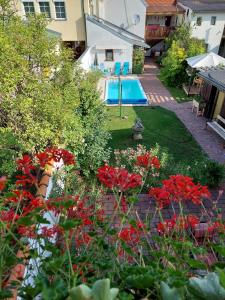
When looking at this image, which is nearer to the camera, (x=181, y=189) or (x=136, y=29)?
(x=181, y=189)

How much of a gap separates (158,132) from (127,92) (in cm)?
727

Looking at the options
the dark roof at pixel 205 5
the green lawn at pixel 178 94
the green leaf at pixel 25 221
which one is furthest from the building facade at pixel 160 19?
the green leaf at pixel 25 221

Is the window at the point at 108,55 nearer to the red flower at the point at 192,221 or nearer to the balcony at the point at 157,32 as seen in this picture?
the balcony at the point at 157,32

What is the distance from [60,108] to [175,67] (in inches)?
548

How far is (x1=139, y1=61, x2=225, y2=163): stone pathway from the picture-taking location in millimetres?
9875

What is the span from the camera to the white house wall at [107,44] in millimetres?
18891

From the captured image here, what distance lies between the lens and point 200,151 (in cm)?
958

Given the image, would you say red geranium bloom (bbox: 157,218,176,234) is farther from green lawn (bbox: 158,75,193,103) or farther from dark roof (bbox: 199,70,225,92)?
green lawn (bbox: 158,75,193,103)

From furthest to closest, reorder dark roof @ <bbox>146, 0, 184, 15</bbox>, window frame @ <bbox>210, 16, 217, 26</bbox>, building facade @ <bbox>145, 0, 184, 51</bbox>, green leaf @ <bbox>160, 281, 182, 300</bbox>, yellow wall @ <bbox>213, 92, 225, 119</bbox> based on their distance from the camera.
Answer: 1. building facade @ <bbox>145, 0, 184, 51</bbox>
2. dark roof @ <bbox>146, 0, 184, 15</bbox>
3. window frame @ <bbox>210, 16, 217, 26</bbox>
4. yellow wall @ <bbox>213, 92, 225, 119</bbox>
5. green leaf @ <bbox>160, 281, 182, 300</bbox>

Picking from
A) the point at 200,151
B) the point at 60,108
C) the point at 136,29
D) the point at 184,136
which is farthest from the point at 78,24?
the point at 60,108

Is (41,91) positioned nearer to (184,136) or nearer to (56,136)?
(56,136)

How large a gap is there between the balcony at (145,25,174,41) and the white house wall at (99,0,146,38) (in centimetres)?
138

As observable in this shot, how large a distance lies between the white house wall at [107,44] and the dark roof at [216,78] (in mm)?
10419

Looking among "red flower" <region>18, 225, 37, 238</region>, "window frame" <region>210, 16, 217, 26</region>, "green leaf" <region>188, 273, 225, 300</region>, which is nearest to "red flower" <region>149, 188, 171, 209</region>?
"green leaf" <region>188, 273, 225, 300</region>
